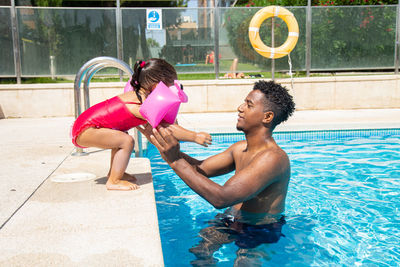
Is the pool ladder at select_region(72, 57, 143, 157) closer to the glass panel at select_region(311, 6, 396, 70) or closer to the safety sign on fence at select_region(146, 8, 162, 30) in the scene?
the safety sign on fence at select_region(146, 8, 162, 30)

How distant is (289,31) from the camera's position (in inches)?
448

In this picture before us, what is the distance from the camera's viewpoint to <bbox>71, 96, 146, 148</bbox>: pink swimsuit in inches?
140

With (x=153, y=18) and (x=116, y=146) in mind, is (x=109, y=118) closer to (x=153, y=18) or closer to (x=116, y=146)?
(x=116, y=146)

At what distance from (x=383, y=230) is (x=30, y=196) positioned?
3.24 meters

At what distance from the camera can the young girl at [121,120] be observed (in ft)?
11.3

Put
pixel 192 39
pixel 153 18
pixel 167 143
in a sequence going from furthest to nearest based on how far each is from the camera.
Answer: pixel 192 39
pixel 153 18
pixel 167 143

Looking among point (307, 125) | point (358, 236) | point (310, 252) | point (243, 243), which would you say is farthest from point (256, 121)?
point (307, 125)

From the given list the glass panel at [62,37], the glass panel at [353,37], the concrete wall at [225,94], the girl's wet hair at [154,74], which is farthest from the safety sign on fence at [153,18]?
the girl's wet hair at [154,74]

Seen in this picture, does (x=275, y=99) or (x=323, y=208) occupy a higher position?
(x=275, y=99)

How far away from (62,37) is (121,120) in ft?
28.6

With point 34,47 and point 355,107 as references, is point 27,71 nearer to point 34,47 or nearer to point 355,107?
point 34,47

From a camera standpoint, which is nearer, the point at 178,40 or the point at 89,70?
the point at 89,70

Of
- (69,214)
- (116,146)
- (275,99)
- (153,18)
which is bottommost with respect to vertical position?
(69,214)

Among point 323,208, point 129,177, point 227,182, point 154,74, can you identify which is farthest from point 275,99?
point 323,208
